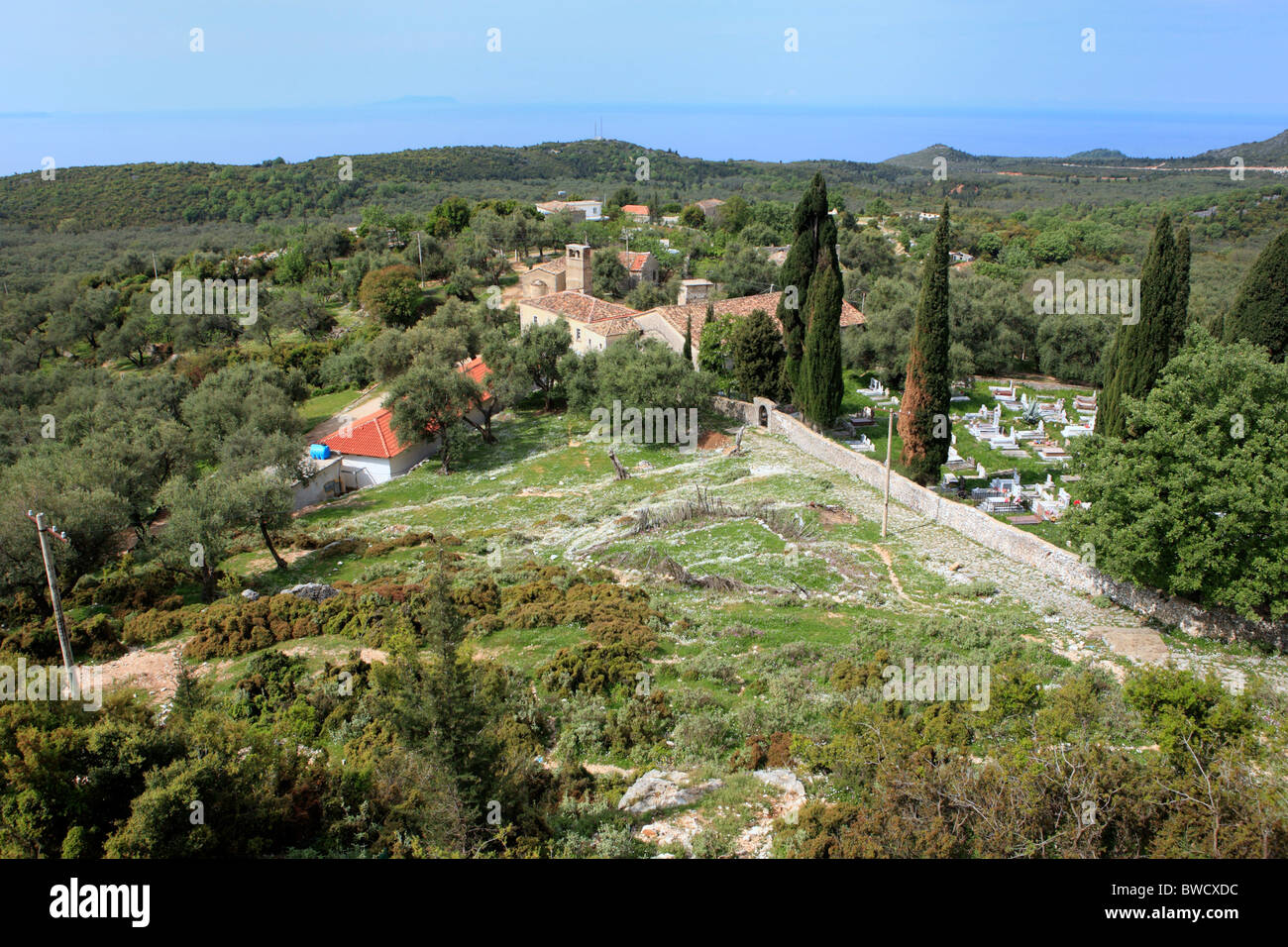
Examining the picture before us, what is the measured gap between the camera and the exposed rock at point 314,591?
23438mm

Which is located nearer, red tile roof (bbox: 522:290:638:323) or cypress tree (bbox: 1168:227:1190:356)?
cypress tree (bbox: 1168:227:1190:356)

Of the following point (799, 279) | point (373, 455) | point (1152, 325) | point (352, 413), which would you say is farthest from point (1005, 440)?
point (352, 413)

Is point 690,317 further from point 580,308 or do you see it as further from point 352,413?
point 352,413

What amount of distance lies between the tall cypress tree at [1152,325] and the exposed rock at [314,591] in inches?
991

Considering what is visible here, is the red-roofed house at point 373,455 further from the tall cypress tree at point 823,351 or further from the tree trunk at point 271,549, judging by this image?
the tall cypress tree at point 823,351

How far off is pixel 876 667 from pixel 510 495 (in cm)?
2047

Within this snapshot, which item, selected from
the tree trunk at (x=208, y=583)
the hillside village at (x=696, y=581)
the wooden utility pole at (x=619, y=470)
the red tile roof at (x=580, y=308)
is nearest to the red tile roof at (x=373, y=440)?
the hillside village at (x=696, y=581)

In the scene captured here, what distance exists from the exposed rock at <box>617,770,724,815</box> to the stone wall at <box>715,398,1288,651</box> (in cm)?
1279

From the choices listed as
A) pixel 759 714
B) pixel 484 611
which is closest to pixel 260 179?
pixel 484 611

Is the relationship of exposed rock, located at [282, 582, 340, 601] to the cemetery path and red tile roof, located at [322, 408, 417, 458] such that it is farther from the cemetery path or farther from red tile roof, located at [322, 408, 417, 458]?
the cemetery path

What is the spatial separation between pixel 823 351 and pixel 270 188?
128 m

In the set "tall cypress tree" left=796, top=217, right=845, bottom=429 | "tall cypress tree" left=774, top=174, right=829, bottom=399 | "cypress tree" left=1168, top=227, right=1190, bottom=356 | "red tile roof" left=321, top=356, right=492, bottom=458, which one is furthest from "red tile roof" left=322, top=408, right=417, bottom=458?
"cypress tree" left=1168, top=227, right=1190, bottom=356

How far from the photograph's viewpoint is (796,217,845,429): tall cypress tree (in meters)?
35.5
